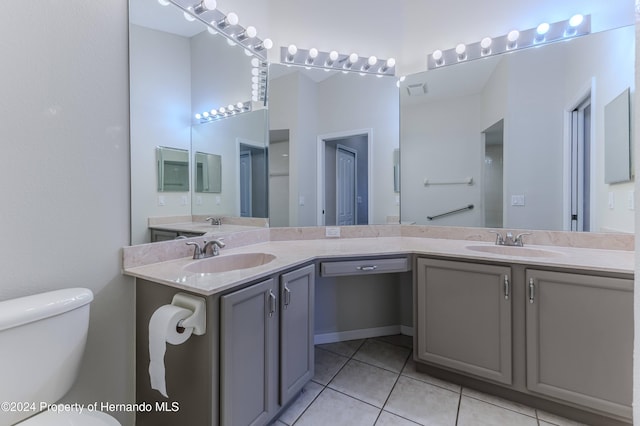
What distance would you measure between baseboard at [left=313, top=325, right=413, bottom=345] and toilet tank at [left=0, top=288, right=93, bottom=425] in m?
1.66

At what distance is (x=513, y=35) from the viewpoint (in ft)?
6.73

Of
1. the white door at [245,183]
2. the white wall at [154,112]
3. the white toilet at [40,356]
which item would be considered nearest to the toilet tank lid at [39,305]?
the white toilet at [40,356]

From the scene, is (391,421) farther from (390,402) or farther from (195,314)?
(195,314)

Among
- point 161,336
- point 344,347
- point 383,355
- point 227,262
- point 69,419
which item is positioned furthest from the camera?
point 344,347

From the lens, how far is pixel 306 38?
2.31m

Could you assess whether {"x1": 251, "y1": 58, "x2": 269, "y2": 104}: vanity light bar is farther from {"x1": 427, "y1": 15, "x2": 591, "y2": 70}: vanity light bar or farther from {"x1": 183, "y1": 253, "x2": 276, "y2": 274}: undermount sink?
{"x1": 427, "y1": 15, "x2": 591, "y2": 70}: vanity light bar

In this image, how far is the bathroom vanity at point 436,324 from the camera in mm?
1177

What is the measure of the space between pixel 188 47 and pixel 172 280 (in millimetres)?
1334

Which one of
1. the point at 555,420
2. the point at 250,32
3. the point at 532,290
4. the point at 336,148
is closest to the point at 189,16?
the point at 250,32

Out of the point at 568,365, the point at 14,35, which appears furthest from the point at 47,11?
the point at 568,365

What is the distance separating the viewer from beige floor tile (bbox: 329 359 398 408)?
5.47ft

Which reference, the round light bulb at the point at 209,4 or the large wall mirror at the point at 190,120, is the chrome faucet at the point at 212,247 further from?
the round light bulb at the point at 209,4

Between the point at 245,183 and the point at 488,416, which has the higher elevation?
the point at 245,183

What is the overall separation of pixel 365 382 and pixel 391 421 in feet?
1.13
